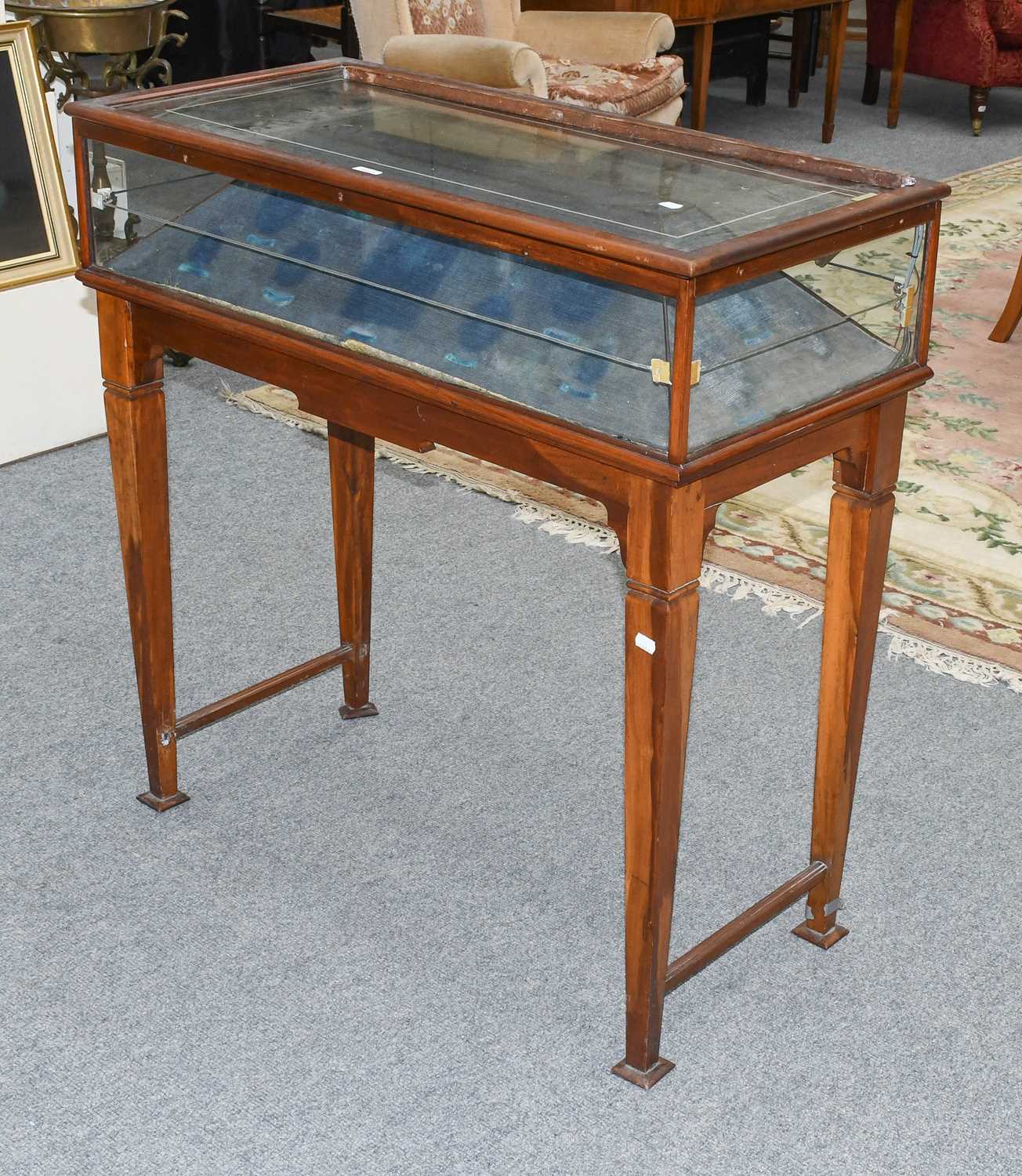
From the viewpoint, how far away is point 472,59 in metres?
4.69

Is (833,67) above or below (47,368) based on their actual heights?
above

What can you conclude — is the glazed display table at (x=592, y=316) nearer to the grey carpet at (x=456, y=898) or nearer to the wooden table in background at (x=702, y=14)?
the grey carpet at (x=456, y=898)

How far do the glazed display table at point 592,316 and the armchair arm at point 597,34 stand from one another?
3.39 meters

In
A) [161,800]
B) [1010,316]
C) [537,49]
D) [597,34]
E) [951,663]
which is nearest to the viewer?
[161,800]

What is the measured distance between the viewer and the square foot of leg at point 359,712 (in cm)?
273

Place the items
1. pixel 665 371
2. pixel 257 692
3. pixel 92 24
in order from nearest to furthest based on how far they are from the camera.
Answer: pixel 665 371
pixel 257 692
pixel 92 24

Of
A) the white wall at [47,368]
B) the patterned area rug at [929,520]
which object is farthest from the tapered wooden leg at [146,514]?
the white wall at [47,368]

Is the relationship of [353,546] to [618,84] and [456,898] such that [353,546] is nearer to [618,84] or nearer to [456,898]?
[456,898]

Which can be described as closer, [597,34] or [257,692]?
[257,692]

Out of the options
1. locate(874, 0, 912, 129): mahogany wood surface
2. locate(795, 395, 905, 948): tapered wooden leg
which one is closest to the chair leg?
locate(874, 0, 912, 129): mahogany wood surface

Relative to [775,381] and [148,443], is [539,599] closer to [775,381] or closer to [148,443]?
[148,443]

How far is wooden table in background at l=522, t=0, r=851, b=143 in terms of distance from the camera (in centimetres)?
611

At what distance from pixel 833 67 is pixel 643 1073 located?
18.7 ft

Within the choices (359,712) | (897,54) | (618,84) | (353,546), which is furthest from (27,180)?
(897,54)
